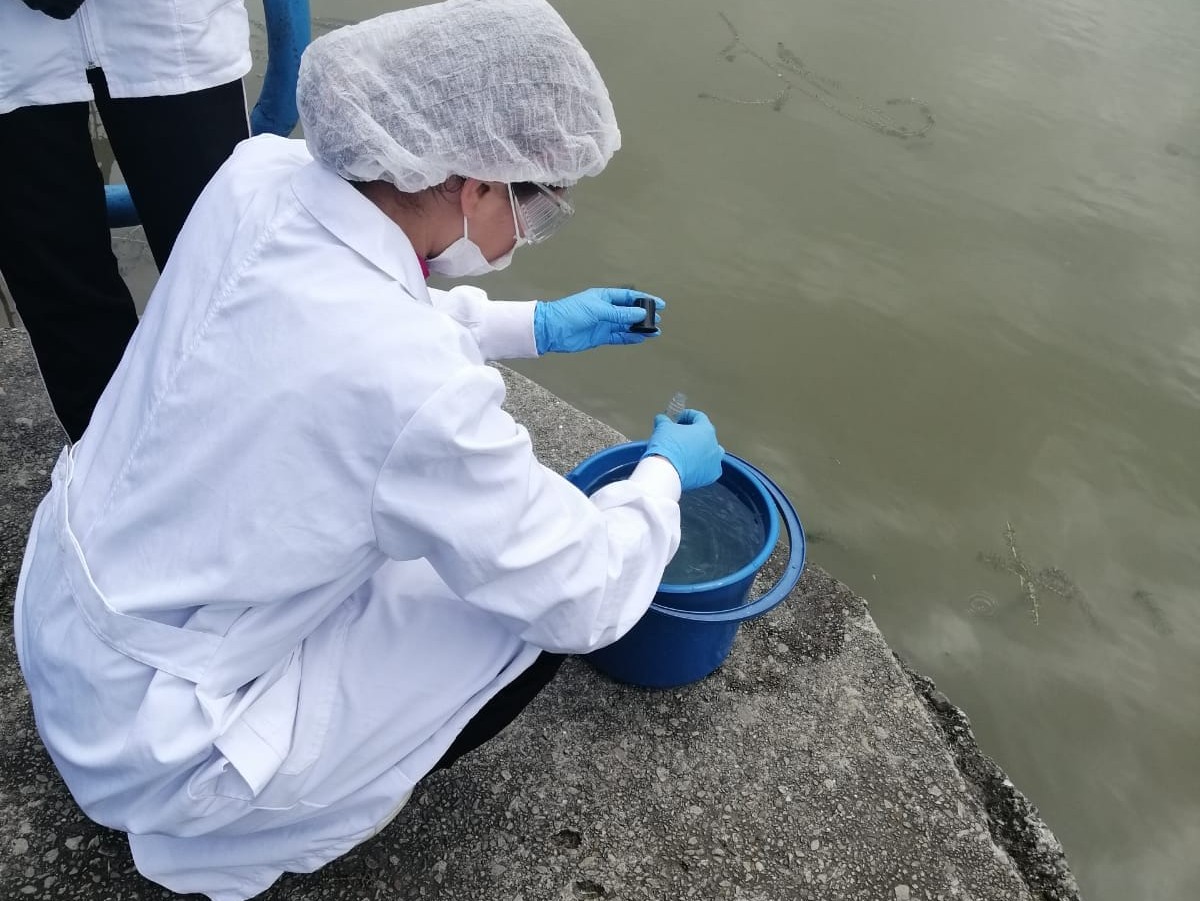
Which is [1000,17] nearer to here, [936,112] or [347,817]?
[936,112]

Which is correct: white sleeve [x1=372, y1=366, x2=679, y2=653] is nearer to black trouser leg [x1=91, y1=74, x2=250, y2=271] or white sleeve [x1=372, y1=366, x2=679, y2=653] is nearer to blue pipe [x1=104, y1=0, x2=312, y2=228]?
black trouser leg [x1=91, y1=74, x2=250, y2=271]

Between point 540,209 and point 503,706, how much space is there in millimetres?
806

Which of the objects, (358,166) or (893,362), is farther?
(893,362)

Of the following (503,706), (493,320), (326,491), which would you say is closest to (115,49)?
(493,320)

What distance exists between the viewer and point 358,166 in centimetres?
113

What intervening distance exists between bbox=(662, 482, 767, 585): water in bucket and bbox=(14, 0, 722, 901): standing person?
0.65m

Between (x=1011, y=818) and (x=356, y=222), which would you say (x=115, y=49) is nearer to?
(x=356, y=222)

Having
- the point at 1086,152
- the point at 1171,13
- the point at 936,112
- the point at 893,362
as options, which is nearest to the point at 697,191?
the point at 893,362

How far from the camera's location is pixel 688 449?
1583 mm

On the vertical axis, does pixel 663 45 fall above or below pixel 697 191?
above

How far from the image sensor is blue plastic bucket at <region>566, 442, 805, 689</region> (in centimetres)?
167

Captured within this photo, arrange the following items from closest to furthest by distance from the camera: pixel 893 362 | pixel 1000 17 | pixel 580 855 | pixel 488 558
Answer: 1. pixel 488 558
2. pixel 580 855
3. pixel 893 362
4. pixel 1000 17

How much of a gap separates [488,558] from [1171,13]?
23.2 ft

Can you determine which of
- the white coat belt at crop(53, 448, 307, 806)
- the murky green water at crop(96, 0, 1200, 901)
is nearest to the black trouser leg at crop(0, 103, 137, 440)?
the white coat belt at crop(53, 448, 307, 806)
